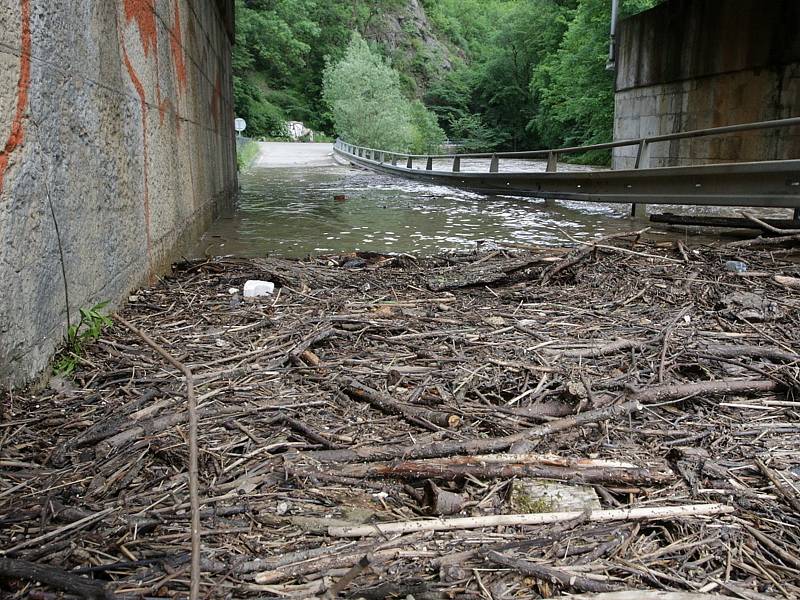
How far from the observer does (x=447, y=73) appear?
89.4 m

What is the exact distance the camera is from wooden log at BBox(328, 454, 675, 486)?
8.30 ft

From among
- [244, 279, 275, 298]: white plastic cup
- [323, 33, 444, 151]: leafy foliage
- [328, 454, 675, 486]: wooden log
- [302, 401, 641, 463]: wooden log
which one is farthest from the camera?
[323, 33, 444, 151]: leafy foliage

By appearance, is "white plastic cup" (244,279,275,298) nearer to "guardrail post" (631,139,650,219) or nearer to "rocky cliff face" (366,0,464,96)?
"guardrail post" (631,139,650,219)

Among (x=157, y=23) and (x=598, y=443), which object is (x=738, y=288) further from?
(x=157, y=23)

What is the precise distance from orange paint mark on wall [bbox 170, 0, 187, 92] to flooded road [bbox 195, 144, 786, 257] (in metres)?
2.26

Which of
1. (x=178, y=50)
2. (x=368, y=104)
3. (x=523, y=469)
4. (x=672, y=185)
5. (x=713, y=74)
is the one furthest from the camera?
(x=368, y=104)

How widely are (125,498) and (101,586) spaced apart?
523mm

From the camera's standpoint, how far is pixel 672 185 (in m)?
11.4

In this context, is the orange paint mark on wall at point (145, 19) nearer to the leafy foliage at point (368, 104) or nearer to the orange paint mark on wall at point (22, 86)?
the orange paint mark on wall at point (22, 86)

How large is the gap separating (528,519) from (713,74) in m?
17.0

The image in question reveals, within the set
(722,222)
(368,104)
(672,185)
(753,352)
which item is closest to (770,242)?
(722,222)

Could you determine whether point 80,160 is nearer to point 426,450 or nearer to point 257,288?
point 257,288

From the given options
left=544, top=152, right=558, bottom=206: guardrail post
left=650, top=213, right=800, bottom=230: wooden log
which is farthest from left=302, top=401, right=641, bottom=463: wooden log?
left=544, top=152, right=558, bottom=206: guardrail post

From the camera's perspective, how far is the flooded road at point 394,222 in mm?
9547
